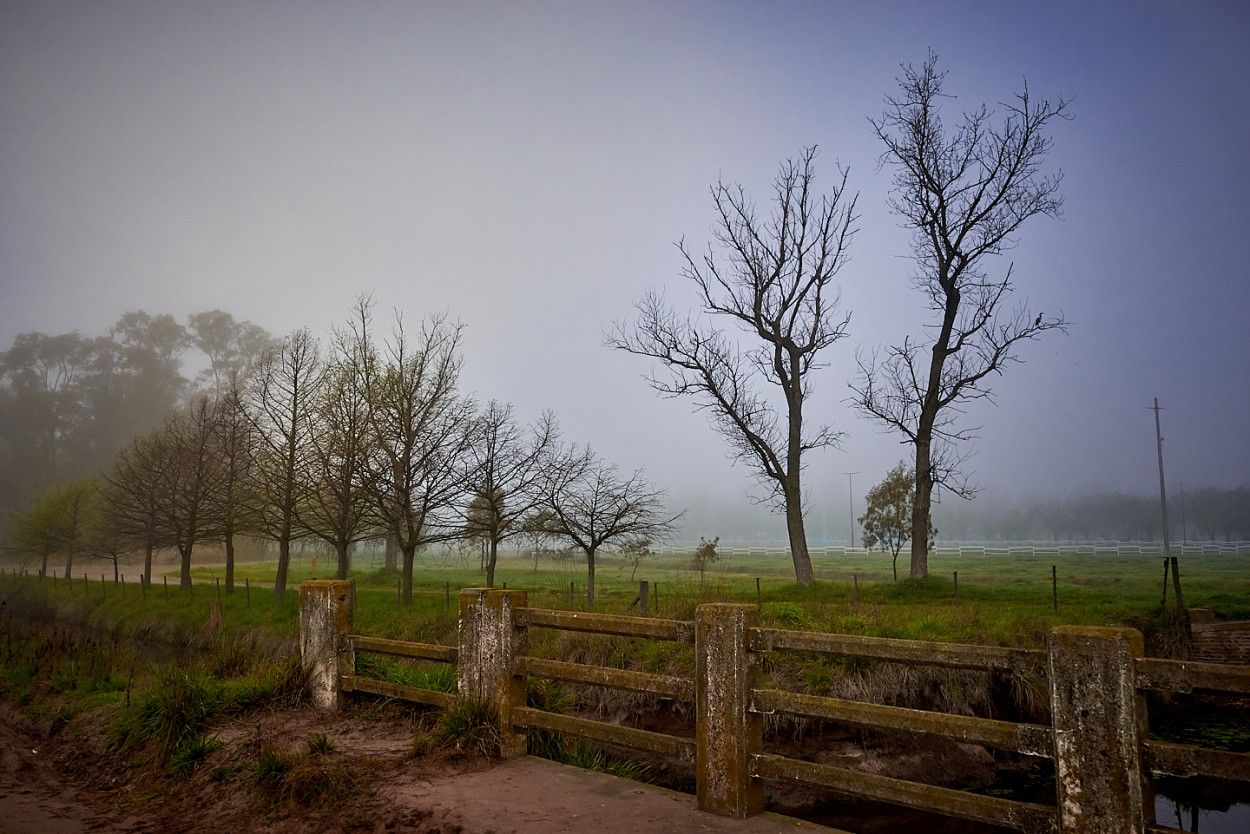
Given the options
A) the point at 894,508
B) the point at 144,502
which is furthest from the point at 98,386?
the point at 894,508

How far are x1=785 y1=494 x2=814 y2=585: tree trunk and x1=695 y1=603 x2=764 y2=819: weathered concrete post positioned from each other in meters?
20.1

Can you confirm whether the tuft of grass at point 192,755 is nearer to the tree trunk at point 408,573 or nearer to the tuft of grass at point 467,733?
the tuft of grass at point 467,733

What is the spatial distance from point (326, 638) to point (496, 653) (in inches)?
110

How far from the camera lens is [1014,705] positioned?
43.4ft

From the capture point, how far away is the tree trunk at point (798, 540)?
2562 cm

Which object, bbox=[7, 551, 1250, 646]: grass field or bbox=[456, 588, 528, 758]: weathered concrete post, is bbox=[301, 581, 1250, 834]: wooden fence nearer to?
bbox=[456, 588, 528, 758]: weathered concrete post

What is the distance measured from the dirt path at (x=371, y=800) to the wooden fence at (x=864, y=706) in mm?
356

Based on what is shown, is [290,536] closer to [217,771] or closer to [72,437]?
[217,771]

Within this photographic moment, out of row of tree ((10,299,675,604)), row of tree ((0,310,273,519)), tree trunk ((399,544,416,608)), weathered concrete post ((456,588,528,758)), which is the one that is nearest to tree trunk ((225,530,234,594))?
row of tree ((10,299,675,604))

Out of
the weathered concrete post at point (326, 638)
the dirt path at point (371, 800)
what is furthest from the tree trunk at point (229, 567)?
the weathered concrete post at point (326, 638)

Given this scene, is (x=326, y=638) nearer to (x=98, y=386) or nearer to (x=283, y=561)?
(x=283, y=561)

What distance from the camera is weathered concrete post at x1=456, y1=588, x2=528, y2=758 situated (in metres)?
6.98

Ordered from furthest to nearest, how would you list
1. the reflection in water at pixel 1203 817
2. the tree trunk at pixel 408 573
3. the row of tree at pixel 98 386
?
1. the row of tree at pixel 98 386
2. the tree trunk at pixel 408 573
3. the reflection in water at pixel 1203 817

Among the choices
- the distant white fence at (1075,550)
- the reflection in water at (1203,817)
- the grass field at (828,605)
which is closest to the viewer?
the reflection in water at (1203,817)
